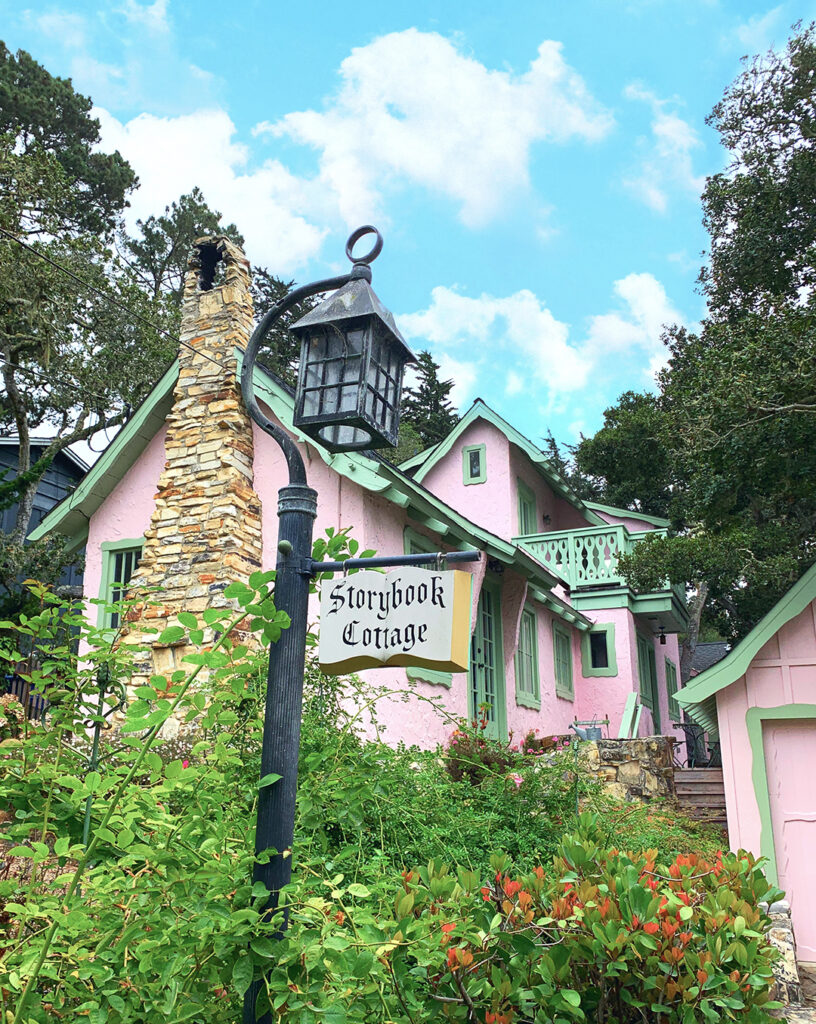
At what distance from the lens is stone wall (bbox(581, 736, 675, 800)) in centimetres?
1145

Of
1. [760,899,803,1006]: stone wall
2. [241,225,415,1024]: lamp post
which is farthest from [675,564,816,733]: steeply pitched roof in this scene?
[241,225,415,1024]: lamp post

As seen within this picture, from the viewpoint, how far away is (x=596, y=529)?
1798cm

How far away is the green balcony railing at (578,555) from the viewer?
60.2 ft

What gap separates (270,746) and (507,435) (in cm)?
1535

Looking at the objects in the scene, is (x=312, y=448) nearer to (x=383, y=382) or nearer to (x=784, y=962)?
(x=383, y=382)

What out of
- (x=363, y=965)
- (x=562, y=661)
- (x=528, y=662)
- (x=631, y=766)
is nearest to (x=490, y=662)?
(x=528, y=662)

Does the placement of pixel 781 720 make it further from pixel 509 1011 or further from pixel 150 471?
pixel 150 471

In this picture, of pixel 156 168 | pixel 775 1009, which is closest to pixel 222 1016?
pixel 775 1009

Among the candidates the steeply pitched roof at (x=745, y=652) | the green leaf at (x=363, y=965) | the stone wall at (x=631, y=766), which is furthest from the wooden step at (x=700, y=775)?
the green leaf at (x=363, y=965)

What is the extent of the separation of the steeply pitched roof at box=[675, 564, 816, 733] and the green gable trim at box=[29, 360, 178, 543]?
25.3 ft

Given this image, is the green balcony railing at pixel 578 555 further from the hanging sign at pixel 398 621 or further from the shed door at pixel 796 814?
the hanging sign at pixel 398 621

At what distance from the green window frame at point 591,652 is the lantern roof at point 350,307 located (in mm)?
15604

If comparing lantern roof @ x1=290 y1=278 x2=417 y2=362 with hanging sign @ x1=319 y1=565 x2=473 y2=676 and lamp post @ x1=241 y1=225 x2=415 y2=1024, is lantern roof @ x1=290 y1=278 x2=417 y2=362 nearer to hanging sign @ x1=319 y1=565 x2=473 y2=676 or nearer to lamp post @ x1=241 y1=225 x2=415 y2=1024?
lamp post @ x1=241 y1=225 x2=415 y2=1024

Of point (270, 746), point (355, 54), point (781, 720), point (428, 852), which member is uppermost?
point (355, 54)
